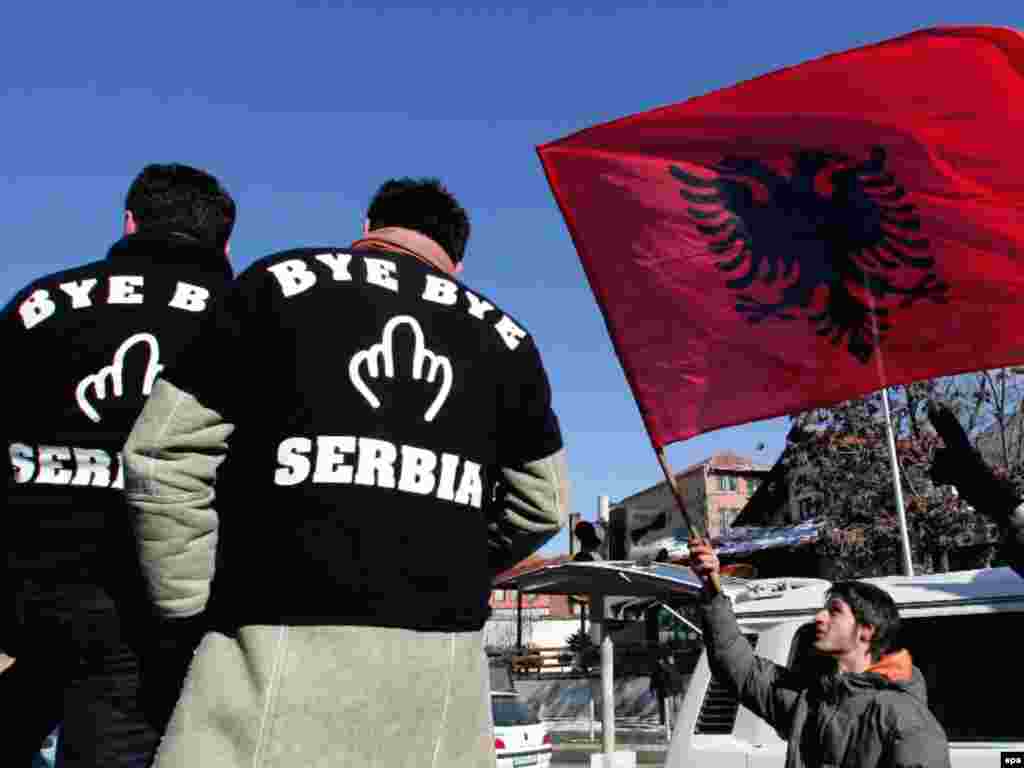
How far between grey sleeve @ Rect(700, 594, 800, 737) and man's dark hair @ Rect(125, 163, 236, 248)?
2578 mm

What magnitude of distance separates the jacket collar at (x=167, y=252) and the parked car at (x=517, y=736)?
48.7 feet

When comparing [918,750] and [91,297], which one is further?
[918,750]

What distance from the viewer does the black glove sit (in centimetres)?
472

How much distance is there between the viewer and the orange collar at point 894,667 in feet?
14.1

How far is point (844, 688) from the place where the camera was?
4266mm

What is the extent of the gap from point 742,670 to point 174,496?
10.2ft

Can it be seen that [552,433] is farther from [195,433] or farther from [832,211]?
[832,211]

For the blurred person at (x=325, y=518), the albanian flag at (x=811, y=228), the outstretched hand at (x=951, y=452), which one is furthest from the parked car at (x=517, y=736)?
the blurred person at (x=325, y=518)

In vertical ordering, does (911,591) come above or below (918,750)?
above

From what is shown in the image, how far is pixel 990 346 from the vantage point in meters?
5.45

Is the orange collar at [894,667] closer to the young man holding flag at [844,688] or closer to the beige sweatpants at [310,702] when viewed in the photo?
the young man holding flag at [844,688]

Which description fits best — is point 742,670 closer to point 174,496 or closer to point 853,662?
point 853,662

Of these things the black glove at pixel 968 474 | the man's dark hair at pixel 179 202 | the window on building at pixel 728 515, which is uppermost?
the window on building at pixel 728 515

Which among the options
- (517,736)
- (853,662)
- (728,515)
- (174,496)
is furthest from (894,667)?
(728,515)
